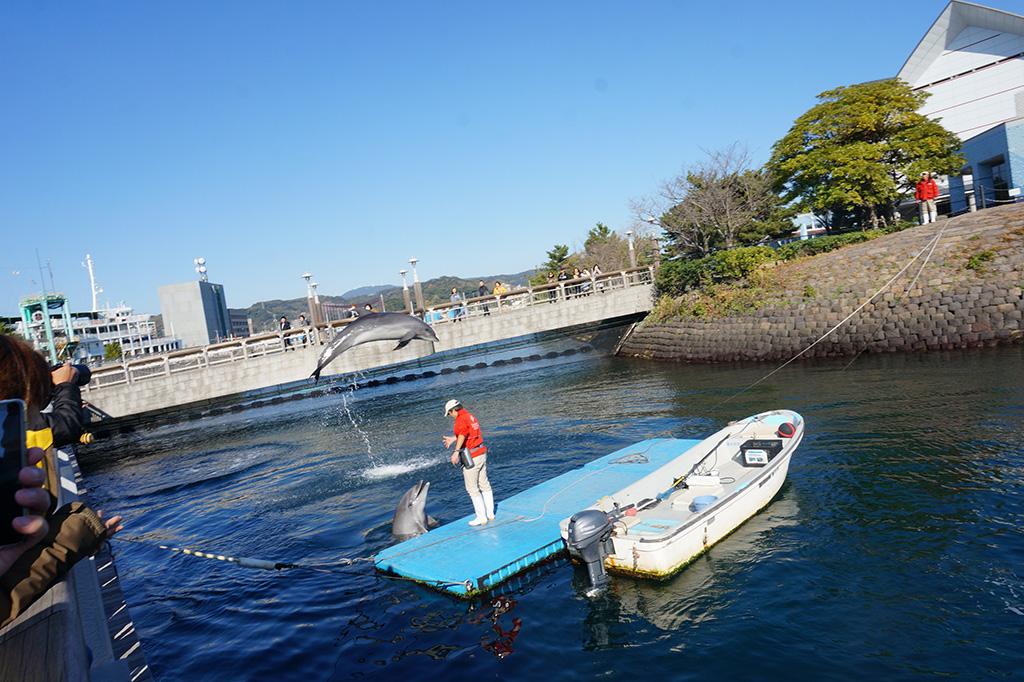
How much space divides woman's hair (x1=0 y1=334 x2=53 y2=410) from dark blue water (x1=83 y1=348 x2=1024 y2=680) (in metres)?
Answer: 5.11

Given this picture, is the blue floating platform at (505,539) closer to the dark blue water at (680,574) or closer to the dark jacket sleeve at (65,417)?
the dark blue water at (680,574)

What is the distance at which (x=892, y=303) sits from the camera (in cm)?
2331

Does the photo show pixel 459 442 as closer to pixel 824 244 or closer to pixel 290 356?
pixel 290 356

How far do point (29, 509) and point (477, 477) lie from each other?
7491 mm

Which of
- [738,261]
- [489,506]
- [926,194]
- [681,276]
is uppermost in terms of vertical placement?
[926,194]

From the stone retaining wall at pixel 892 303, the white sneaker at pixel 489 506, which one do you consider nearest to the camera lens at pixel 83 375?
the white sneaker at pixel 489 506

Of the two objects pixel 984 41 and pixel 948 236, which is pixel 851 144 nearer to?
pixel 948 236

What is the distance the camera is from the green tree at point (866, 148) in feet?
99.8

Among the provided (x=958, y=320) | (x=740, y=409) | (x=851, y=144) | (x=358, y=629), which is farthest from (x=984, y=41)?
(x=358, y=629)

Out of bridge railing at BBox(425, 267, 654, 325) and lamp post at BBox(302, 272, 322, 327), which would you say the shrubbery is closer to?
bridge railing at BBox(425, 267, 654, 325)

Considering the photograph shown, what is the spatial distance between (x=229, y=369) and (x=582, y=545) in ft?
71.0

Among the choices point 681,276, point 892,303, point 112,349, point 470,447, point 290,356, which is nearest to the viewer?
point 470,447

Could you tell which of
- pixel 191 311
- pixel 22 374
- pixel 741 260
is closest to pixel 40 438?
pixel 22 374

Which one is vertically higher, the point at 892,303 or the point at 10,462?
the point at 10,462
